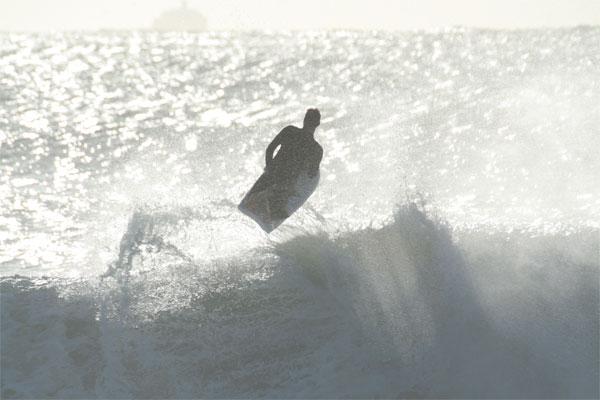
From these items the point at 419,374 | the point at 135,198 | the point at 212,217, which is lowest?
the point at 419,374

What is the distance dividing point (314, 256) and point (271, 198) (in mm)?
1076

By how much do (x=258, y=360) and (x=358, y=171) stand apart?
6.94 meters

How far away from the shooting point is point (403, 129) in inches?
722

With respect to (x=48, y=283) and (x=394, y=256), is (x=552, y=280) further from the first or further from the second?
(x=48, y=283)

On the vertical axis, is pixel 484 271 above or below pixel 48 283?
below

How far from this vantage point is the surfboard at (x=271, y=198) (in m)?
10.6

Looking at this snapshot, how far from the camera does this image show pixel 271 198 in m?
10.6

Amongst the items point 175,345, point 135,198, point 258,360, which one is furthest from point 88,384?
point 135,198

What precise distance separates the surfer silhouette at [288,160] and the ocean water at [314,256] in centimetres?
82

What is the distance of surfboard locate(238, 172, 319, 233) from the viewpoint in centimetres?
1060

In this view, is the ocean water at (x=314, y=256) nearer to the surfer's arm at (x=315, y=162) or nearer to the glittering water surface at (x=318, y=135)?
the glittering water surface at (x=318, y=135)

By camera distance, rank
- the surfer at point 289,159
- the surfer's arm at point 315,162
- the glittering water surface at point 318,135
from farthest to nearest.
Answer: the glittering water surface at point 318,135
the surfer's arm at point 315,162
the surfer at point 289,159

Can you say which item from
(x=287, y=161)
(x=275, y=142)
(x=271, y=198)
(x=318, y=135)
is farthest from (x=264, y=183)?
(x=318, y=135)

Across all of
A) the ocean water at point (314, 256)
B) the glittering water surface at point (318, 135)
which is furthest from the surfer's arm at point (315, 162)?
the glittering water surface at point (318, 135)
